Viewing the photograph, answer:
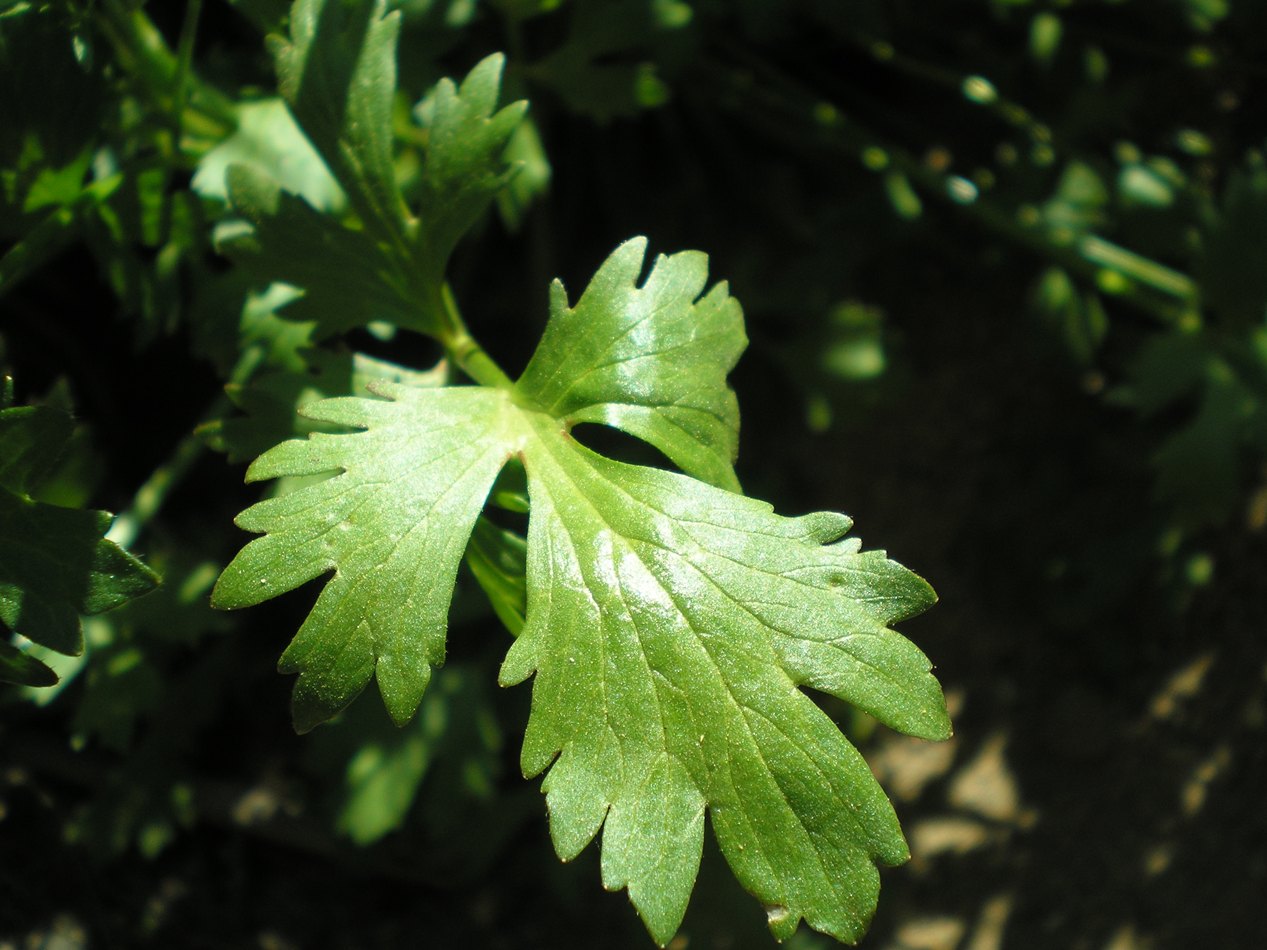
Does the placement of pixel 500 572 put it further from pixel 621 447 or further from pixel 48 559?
pixel 621 447

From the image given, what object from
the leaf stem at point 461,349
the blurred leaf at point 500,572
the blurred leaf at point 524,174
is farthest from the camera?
the blurred leaf at point 524,174

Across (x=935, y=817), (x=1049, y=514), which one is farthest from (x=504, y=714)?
(x=1049, y=514)

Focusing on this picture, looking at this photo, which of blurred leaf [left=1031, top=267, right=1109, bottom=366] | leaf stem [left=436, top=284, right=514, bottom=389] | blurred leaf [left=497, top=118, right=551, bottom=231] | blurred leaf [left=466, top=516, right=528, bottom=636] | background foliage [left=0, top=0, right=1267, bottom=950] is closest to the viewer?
blurred leaf [left=466, top=516, right=528, bottom=636]

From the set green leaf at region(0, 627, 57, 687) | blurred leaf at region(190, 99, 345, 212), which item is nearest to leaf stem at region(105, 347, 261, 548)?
blurred leaf at region(190, 99, 345, 212)

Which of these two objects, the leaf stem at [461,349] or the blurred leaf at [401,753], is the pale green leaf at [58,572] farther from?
the blurred leaf at [401,753]

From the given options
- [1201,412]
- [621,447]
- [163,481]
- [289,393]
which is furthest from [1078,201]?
[163,481]

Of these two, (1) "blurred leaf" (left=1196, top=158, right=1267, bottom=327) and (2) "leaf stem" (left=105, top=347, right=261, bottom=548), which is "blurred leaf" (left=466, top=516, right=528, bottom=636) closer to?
(2) "leaf stem" (left=105, top=347, right=261, bottom=548)

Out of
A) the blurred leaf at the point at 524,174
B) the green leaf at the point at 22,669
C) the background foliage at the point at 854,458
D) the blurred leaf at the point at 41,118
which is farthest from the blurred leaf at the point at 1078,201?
the green leaf at the point at 22,669
